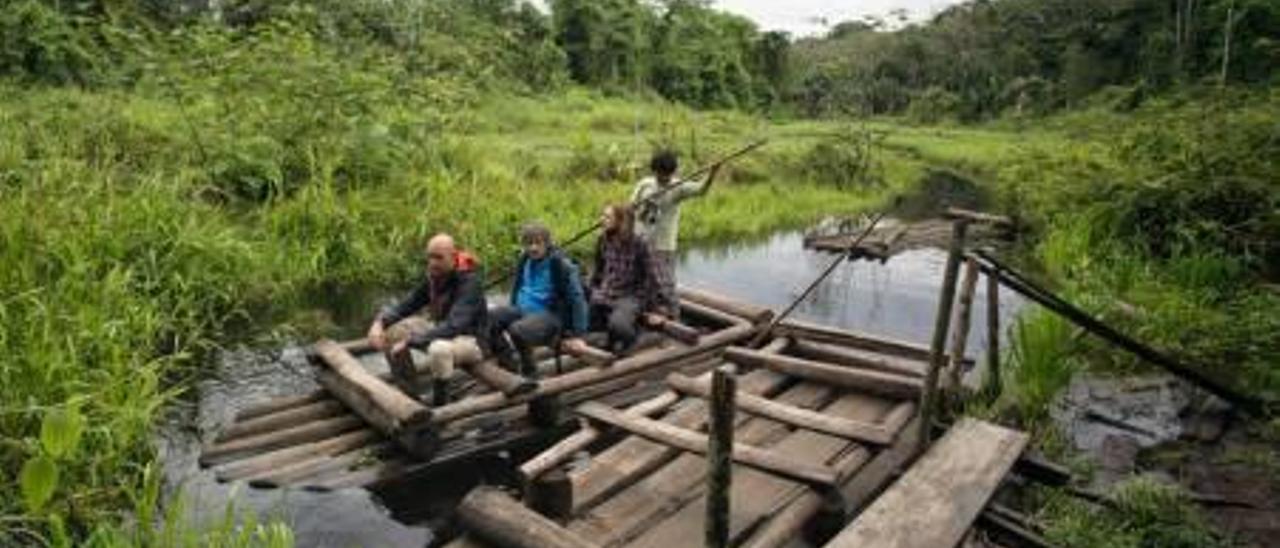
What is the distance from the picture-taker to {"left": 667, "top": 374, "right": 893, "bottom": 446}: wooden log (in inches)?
233

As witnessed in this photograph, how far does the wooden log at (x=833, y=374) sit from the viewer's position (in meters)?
6.93

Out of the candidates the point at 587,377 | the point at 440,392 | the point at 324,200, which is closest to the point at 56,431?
the point at 440,392

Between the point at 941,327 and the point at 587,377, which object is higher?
the point at 941,327

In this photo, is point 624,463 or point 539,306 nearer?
point 624,463

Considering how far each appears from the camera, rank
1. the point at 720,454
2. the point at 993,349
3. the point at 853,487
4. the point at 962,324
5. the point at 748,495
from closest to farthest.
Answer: the point at 720,454
the point at 748,495
the point at 853,487
the point at 962,324
the point at 993,349

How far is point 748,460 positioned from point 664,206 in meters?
3.73

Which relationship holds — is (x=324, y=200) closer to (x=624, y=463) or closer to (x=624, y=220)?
(x=624, y=220)

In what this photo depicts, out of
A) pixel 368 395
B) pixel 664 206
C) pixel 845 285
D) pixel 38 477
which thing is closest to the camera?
pixel 38 477

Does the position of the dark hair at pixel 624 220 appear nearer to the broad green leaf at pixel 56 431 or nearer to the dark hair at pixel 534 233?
the dark hair at pixel 534 233

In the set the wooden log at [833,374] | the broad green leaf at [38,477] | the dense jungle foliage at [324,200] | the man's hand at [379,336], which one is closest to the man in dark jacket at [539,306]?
the man's hand at [379,336]

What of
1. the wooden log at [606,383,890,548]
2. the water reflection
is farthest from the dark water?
the wooden log at [606,383,890,548]

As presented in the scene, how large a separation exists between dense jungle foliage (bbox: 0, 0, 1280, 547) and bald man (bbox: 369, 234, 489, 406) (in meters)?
1.35

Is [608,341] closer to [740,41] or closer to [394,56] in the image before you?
[394,56]

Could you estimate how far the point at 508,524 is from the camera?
197 inches
